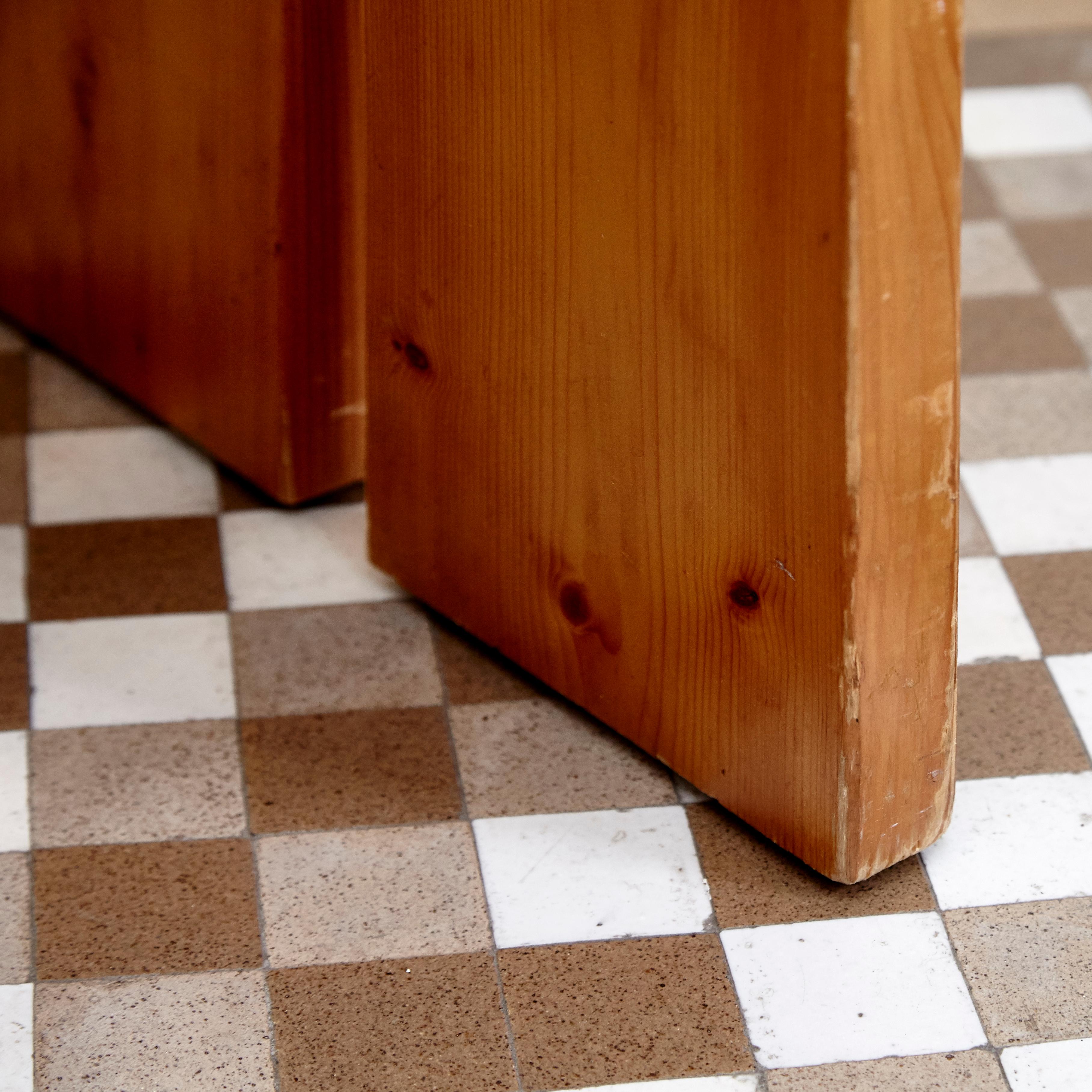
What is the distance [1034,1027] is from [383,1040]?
45 cm

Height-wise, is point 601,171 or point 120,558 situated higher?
point 601,171

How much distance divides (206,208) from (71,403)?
1.24ft

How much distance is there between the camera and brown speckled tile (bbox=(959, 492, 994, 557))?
5.45 feet

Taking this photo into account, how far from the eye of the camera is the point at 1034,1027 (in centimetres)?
116

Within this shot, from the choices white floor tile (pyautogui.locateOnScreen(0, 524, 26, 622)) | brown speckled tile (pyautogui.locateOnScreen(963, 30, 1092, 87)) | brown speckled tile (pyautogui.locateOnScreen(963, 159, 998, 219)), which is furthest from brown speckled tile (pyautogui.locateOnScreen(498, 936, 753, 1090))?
brown speckled tile (pyautogui.locateOnScreen(963, 30, 1092, 87))

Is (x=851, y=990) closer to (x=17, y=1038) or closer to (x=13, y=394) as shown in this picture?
(x=17, y=1038)

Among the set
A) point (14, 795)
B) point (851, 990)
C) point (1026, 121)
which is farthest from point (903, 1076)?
point (1026, 121)

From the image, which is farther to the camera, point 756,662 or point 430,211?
point 430,211

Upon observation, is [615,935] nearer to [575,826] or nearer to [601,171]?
Result: [575,826]

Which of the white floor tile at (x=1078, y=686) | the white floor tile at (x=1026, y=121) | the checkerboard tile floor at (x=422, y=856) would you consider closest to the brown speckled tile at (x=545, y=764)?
the checkerboard tile floor at (x=422, y=856)

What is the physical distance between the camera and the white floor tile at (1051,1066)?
1.11m

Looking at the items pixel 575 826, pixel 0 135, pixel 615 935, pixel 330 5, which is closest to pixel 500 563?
pixel 575 826

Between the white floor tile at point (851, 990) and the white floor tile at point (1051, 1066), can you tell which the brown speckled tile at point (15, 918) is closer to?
the white floor tile at point (851, 990)

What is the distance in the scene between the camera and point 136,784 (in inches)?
53.9
